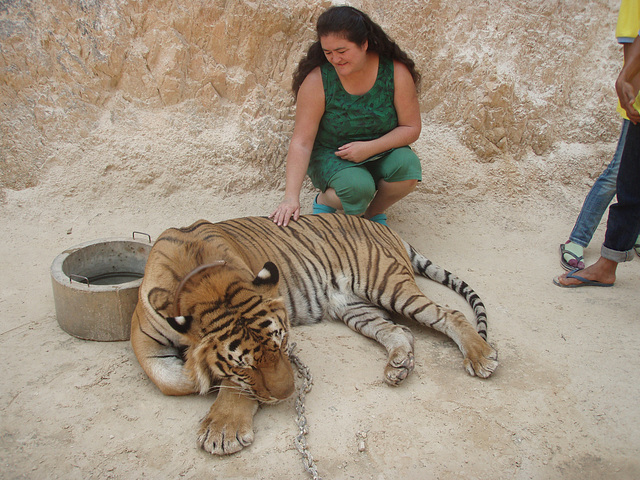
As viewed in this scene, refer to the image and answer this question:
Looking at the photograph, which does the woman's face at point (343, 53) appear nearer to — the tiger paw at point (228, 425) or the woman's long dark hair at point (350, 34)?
the woman's long dark hair at point (350, 34)

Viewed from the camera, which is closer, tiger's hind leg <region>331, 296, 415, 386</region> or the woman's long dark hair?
tiger's hind leg <region>331, 296, 415, 386</region>

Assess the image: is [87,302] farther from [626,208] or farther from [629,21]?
[629,21]

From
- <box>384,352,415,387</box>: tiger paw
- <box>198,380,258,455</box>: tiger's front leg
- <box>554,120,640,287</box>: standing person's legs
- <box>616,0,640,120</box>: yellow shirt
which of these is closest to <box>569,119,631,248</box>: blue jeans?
<box>554,120,640,287</box>: standing person's legs

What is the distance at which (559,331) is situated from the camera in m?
3.05

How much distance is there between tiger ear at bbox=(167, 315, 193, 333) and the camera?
198 centimetres

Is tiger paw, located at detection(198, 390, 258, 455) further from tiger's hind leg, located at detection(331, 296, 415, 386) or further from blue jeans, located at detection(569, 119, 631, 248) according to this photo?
blue jeans, located at detection(569, 119, 631, 248)

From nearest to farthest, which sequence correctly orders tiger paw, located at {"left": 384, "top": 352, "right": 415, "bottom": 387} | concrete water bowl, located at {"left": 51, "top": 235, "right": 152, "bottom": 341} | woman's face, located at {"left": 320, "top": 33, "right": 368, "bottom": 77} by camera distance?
tiger paw, located at {"left": 384, "top": 352, "right": 415, "bottom": 387}, concrete water bowl, located at {"left": 51, "top": 235, "right": 152, "bottom": 341}, woman's face, located at {"left": 320, "top": 33, "right": 368, "bottom": 77}

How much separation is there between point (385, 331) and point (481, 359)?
1.84ft

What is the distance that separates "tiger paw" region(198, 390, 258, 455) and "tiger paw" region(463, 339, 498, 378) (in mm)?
1162

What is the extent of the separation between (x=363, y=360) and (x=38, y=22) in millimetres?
4021

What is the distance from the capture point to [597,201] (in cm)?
391

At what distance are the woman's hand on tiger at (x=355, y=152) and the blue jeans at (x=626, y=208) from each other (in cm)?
171

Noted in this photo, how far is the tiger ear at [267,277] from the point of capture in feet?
7.48

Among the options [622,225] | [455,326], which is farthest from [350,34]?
[622,225]
